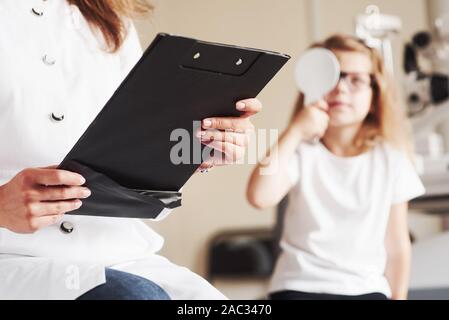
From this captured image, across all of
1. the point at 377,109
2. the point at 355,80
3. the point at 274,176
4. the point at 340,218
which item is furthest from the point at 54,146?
the point at 377,109

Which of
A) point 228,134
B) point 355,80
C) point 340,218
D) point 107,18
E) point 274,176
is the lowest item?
point 340,218

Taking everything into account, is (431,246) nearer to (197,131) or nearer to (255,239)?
(197,131)

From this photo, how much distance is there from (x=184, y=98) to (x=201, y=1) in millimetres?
2920

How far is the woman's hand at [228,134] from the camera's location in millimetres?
837

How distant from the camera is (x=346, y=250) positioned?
58.1 inches

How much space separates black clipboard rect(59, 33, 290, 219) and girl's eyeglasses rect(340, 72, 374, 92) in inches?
33.0

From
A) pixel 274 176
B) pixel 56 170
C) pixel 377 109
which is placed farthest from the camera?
pixel 377 109

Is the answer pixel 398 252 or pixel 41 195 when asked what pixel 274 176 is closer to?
pixel 398 252

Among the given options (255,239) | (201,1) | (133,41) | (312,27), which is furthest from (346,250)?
(201,1)

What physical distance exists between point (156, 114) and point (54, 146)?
20cm

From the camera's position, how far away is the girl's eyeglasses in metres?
1.63

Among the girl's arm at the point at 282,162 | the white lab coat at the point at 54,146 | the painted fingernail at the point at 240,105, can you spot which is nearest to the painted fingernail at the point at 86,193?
the white lab coat at the point at 54,146

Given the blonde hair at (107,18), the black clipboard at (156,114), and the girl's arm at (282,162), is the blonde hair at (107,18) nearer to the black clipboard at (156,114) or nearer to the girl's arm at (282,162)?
the black clipboard at (156,114)

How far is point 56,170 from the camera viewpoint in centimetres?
70
